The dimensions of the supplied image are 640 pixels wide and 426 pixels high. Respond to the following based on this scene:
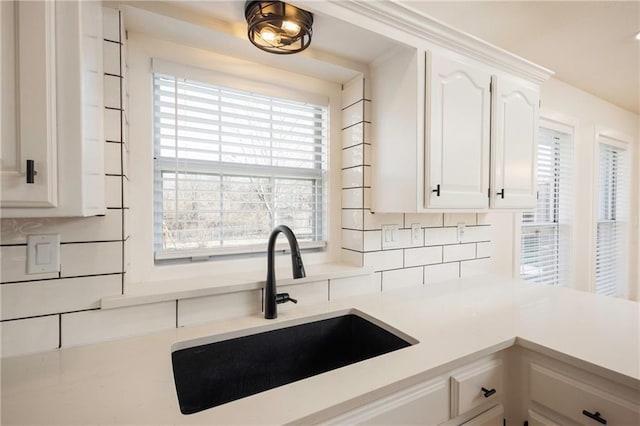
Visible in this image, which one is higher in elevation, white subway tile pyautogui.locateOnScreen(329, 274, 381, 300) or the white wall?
the white wall

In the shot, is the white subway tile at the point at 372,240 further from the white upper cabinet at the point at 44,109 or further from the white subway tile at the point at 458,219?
the white upper cabinet at the point at 44,109

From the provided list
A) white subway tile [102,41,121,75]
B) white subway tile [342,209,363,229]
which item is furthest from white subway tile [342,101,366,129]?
white subway tile [102,41,121,75]

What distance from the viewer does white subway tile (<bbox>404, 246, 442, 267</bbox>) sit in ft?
5.15

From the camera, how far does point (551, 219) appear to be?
2465 mm

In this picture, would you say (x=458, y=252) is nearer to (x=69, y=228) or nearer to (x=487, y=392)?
(x=487, y=392)

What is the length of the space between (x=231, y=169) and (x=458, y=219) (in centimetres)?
132

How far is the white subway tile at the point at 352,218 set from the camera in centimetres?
147

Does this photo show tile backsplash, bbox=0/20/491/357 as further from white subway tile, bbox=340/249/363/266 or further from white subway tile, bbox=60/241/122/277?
white subway tile, bbox=340/249/363/266

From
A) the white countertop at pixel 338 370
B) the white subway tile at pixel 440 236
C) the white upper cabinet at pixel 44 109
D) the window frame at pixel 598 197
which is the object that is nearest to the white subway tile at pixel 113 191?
the white upper cabinet at pixel 44 109

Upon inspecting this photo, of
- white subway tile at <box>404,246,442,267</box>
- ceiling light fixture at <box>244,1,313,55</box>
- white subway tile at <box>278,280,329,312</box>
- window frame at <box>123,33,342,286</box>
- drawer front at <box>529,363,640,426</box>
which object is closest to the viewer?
drawer front at <box>529,363,640,426</box>

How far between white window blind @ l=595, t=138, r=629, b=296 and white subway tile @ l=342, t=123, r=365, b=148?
2843mm

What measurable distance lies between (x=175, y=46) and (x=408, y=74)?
974 mm

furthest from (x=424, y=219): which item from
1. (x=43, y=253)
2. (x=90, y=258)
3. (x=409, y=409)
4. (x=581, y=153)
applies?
(x=581, y=153)

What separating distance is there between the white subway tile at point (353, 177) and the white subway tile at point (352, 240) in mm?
240
